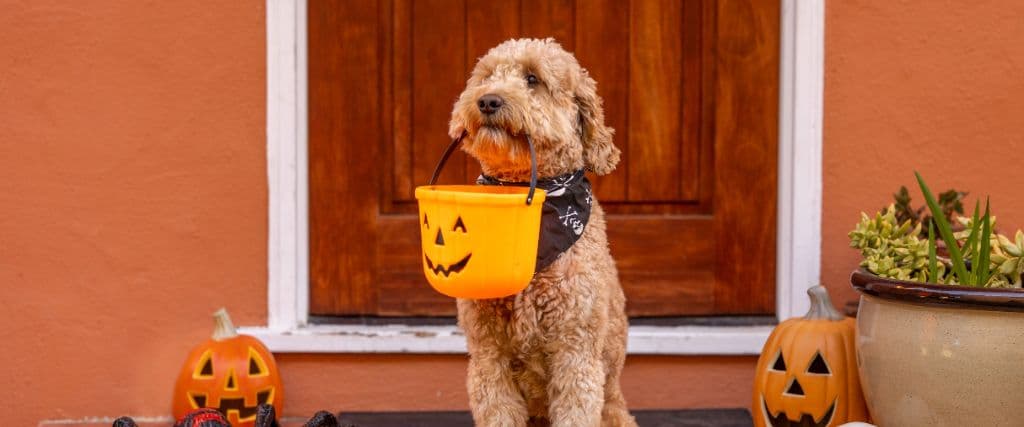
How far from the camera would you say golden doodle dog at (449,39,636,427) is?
2.10 m

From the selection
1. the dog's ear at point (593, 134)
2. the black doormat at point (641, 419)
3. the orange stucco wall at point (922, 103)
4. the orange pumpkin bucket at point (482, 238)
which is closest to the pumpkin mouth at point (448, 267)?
the orange pumpkin bucket at point (482, 238)

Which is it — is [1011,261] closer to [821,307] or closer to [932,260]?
[932,260]

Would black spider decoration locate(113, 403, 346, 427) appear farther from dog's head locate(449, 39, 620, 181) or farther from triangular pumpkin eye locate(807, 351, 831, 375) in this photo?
triangular pumpkin eye locate(807, 351, 831, 375)

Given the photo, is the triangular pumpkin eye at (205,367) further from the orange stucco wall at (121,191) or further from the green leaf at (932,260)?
the green leaf at (932,260)

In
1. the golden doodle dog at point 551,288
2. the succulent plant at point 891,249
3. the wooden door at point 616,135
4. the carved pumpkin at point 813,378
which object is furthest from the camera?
the wooden door at point 616,135

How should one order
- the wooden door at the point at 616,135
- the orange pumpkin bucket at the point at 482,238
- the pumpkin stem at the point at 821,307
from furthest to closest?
the wooden door at the point at 616,135 → the pumpkin stem at the point at 821,307 → the orange pumpkin bucket at the point at 482,238

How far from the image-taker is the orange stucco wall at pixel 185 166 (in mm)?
3166

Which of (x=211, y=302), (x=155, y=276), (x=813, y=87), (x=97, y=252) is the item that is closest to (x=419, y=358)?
(x=211, y=302)

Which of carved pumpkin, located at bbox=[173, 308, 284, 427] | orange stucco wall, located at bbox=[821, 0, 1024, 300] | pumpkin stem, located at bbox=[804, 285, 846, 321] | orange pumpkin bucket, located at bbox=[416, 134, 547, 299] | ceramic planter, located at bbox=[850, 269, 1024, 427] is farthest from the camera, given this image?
orange stucco wall, located at bbox=[821, 0, 1024, 300]

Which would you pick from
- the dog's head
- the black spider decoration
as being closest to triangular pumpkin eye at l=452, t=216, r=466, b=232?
the dog's head

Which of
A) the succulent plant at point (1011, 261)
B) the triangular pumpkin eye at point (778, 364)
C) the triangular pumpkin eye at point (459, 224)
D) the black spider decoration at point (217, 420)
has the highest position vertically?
the triangular pumpkin eye at point (459, 224)

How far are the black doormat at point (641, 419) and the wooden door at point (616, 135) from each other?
374mm

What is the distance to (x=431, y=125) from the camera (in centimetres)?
329

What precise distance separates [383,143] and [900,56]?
6.17 ft
